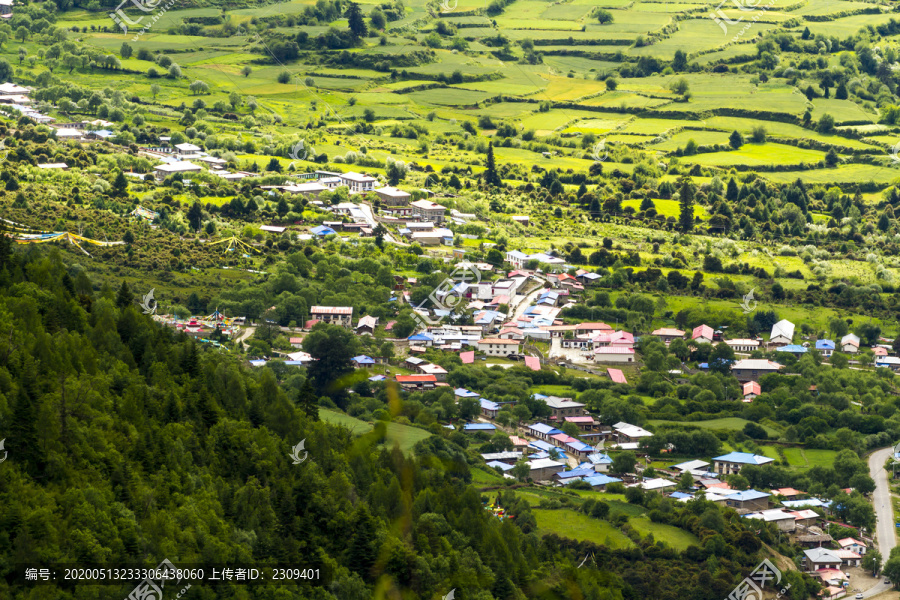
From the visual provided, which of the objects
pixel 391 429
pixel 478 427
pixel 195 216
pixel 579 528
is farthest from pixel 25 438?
pixel 195 216

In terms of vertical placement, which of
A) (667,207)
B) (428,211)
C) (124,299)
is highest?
(124,299)

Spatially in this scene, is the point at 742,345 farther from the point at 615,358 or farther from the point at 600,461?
the point at 600,461

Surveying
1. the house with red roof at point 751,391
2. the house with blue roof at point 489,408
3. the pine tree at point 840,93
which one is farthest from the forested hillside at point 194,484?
the pine tree at point 840,93

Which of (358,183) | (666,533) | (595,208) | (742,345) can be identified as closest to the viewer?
(666,533)

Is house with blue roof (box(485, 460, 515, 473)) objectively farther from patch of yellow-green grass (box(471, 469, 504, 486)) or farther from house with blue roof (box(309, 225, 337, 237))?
house with blue roof (box(309, 225, 337, 237))

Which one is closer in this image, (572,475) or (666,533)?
(666,533)

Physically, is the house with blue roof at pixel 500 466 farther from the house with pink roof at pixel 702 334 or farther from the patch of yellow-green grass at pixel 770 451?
the house with pink roof at pixel 702 334
